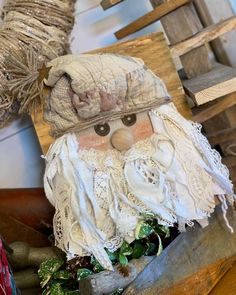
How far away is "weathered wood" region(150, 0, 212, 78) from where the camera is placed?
2.93ft

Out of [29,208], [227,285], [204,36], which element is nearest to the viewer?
[227,285]

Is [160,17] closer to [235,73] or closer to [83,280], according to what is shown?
[235,73]

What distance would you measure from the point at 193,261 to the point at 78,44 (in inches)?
21.7

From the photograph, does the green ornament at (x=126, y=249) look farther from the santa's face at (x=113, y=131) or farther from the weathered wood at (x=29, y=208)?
the weathered wood at (x=29, y=208)

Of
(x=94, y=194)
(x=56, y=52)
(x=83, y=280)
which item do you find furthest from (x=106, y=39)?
(x=83, y=280)

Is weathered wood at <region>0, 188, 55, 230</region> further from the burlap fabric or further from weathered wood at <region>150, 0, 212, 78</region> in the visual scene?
weathered wood at <region>150, 0, 212, 78</region>

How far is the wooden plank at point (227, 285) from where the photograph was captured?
0.61 meters

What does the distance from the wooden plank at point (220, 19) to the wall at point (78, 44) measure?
11 centimetres

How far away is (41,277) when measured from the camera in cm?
80

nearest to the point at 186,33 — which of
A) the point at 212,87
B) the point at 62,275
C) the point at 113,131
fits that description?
the point at 212,87

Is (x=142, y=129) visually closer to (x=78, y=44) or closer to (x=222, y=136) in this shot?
(x=222, y=136)

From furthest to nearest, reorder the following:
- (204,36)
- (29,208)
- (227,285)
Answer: (29,208)
(204,36)
(227,285)

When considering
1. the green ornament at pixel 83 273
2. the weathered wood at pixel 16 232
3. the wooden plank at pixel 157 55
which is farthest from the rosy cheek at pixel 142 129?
the weathered wood at pixel 16 232

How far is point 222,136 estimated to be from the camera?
0.90 metres
